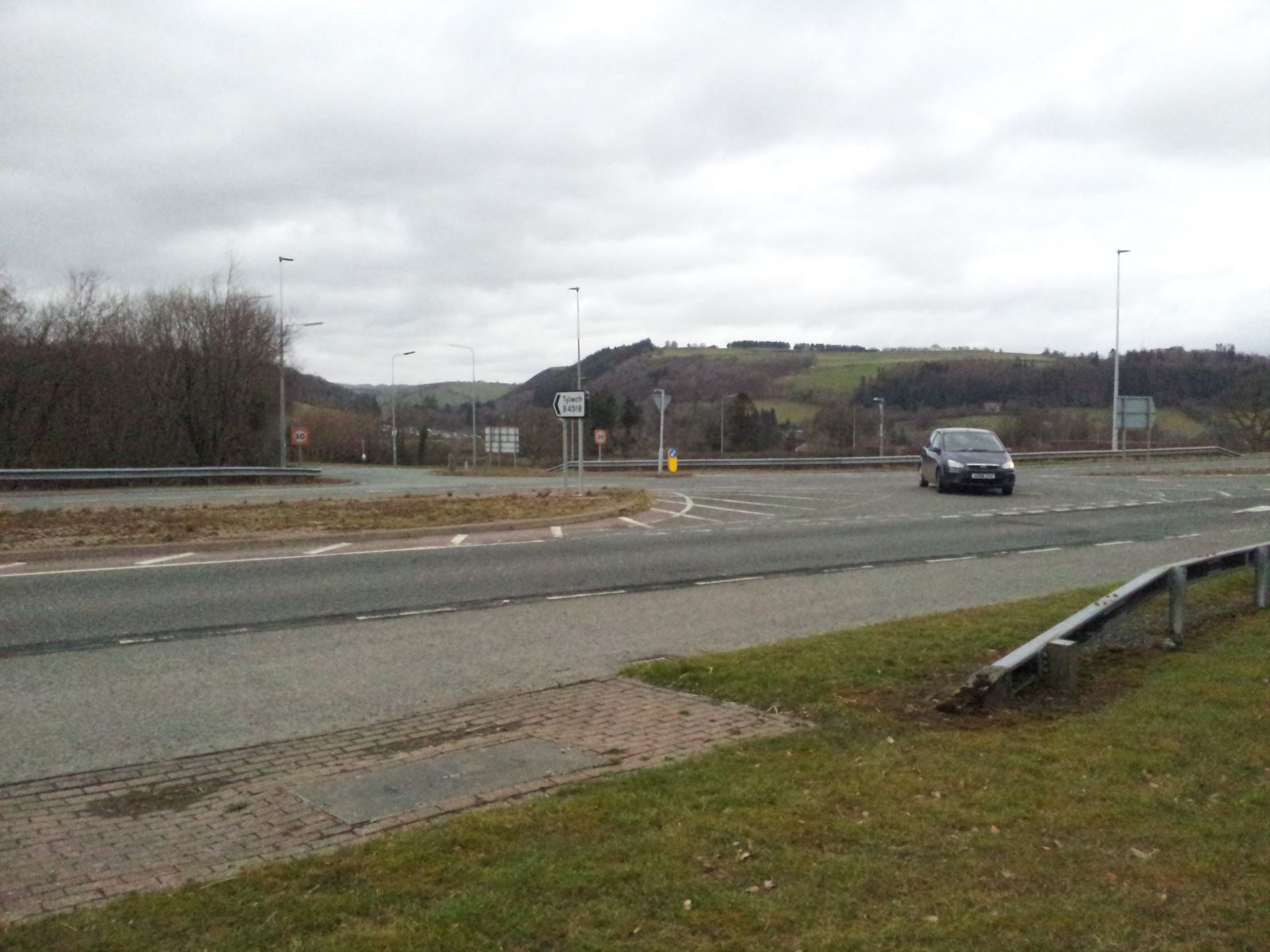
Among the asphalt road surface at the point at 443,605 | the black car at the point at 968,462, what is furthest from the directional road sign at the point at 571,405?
the black car at the point at 968,462

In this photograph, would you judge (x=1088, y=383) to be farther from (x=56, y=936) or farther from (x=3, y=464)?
(x=56, y=936)

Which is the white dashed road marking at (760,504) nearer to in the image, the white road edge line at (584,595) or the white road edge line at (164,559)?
the white road edge line at (584,595)

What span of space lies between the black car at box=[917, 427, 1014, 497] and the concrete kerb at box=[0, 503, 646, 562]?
11.5 metres

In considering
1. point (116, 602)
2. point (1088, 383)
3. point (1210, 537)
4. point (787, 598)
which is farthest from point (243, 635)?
point (1088, 383)

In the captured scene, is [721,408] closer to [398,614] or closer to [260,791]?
[398,614]

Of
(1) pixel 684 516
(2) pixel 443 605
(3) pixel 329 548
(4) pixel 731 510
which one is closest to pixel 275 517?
(3) pixel 329 548

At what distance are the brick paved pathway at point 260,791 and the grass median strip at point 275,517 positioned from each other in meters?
11.0

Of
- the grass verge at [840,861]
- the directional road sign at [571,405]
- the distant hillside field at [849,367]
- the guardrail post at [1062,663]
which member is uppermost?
the distant hillside field at [849,367]

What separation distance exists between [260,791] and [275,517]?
16.1 m

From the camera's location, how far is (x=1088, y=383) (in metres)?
78.7

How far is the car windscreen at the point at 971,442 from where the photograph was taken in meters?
29.5

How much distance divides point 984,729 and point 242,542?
12.9 metres

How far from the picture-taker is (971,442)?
30016 mm

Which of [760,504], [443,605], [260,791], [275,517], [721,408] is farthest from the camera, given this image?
[721,408]
